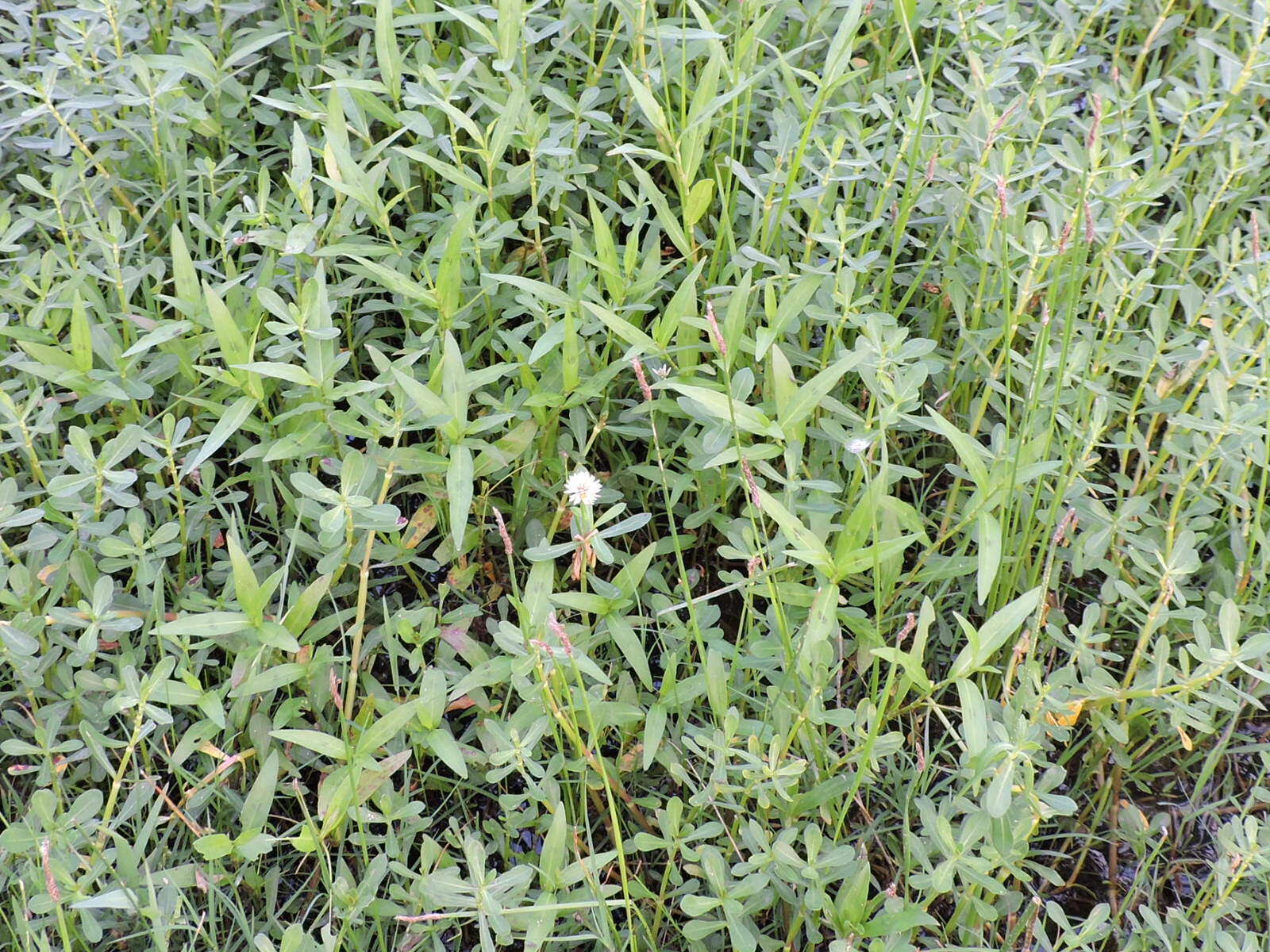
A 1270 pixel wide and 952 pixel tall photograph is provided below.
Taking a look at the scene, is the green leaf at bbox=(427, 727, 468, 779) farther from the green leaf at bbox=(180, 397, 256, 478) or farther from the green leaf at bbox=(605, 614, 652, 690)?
the green leaf at bbox=(180, 397, 256, 478)

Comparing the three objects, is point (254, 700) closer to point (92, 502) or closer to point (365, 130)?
point (92, 502)

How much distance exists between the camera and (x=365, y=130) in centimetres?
205

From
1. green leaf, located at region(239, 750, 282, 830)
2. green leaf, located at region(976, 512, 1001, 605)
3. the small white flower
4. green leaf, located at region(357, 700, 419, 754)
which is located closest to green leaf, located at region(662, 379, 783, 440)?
the small white flower

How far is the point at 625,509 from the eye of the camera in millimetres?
1641

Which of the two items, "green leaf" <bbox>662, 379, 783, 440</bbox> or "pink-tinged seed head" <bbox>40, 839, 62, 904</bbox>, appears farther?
"green leaf" <bbox>662, 379, 783, 440</bbox>

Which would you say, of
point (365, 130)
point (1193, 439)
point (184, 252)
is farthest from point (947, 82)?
point (184, 252)

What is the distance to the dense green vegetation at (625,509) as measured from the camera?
5.08 feet

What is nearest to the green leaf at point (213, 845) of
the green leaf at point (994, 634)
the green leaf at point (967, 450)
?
the green leaf at point (994, 634)

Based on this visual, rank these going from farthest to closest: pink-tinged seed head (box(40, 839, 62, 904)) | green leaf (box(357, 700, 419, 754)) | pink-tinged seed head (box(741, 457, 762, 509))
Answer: green leaf (box(357, 700, 419, 754))
pink-tinged seed head (box(741, 457, 762, 509))
pink-tinged seed head (box(40, 839, 62, 904))

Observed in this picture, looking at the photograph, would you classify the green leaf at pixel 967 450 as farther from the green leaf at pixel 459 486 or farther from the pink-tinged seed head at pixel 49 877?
the pink-tinged seed head at pixel 49 877

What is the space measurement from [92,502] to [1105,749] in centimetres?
166

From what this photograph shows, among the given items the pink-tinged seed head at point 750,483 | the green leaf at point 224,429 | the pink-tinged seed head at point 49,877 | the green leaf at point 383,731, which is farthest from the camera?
the green leaf at point 224,429

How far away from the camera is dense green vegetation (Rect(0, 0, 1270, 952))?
5.08ft

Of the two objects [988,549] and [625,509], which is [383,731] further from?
[988,549]
